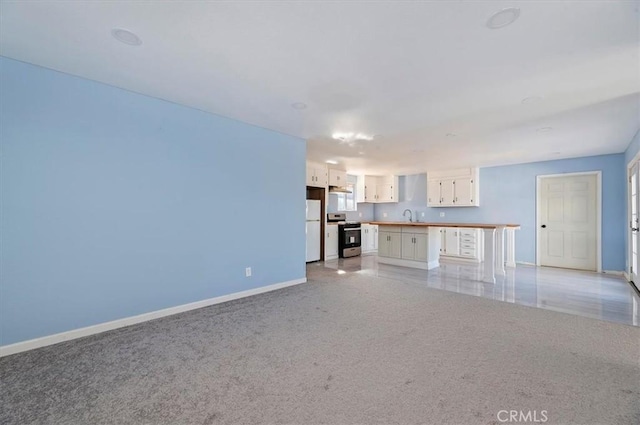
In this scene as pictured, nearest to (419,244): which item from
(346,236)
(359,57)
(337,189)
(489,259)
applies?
(489,259)

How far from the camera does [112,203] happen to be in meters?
2.81

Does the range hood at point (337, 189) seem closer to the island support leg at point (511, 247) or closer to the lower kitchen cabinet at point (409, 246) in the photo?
the lower kitchen cabinet at point (409, 246)

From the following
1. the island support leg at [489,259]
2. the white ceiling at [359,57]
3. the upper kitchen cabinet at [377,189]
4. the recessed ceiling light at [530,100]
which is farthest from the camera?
the upper kitchen cabinet at [377,189]

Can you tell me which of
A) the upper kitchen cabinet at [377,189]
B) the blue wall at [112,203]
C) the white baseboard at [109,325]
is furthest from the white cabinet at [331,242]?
the white baseboard at [109,325]

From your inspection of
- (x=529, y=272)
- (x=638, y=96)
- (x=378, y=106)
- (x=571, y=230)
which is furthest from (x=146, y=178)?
(x=571, y=230)

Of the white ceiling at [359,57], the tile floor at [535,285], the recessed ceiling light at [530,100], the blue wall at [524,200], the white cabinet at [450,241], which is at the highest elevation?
the recessed ceiling light at [530,100]

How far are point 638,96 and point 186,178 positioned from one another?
4995 millimetres

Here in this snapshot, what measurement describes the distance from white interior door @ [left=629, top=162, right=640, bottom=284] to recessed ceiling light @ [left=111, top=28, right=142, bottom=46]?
637cm

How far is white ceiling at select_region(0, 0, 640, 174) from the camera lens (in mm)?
1784

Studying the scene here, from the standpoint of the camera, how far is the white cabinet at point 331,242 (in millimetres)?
7009

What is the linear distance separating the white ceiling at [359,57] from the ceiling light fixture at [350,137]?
0.56 metres

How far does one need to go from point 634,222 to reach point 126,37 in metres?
7.03

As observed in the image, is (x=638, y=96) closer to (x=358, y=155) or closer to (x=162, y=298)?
(x=358, y=155)

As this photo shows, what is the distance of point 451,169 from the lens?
7473 mm
